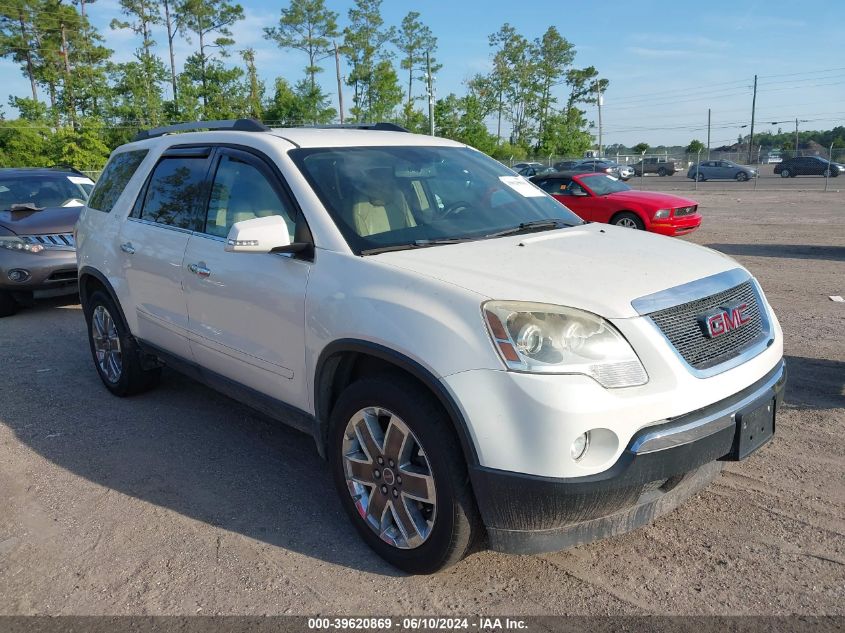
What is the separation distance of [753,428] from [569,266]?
3.29 feet

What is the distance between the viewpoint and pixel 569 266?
9.61 feet

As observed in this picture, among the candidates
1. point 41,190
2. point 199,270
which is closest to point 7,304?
point 41,190

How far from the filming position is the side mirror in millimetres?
3072

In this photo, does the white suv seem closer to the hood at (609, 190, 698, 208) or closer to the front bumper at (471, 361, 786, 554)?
the front bumper at (471, 361, 786, 554)

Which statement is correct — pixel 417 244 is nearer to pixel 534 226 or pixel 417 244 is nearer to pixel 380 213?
pixel 380 213

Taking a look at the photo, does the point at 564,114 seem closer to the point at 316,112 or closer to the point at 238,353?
the point at 316,112

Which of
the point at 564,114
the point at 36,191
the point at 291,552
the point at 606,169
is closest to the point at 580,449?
the point at 291,552

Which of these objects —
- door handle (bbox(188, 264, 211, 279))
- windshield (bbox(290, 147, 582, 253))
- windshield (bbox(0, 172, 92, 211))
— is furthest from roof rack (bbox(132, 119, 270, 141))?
windshield (bbox(0, 172, 92, 211))

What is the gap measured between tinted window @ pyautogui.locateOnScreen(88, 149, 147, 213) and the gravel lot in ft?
5.08

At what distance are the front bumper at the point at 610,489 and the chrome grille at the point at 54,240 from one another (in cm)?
748

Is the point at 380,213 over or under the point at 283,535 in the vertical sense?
over

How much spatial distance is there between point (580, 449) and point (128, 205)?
12.4 feet

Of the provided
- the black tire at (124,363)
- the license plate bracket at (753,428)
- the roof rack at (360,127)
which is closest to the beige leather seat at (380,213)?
the roof rack at (360,127)

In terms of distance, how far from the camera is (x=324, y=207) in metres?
3.28
